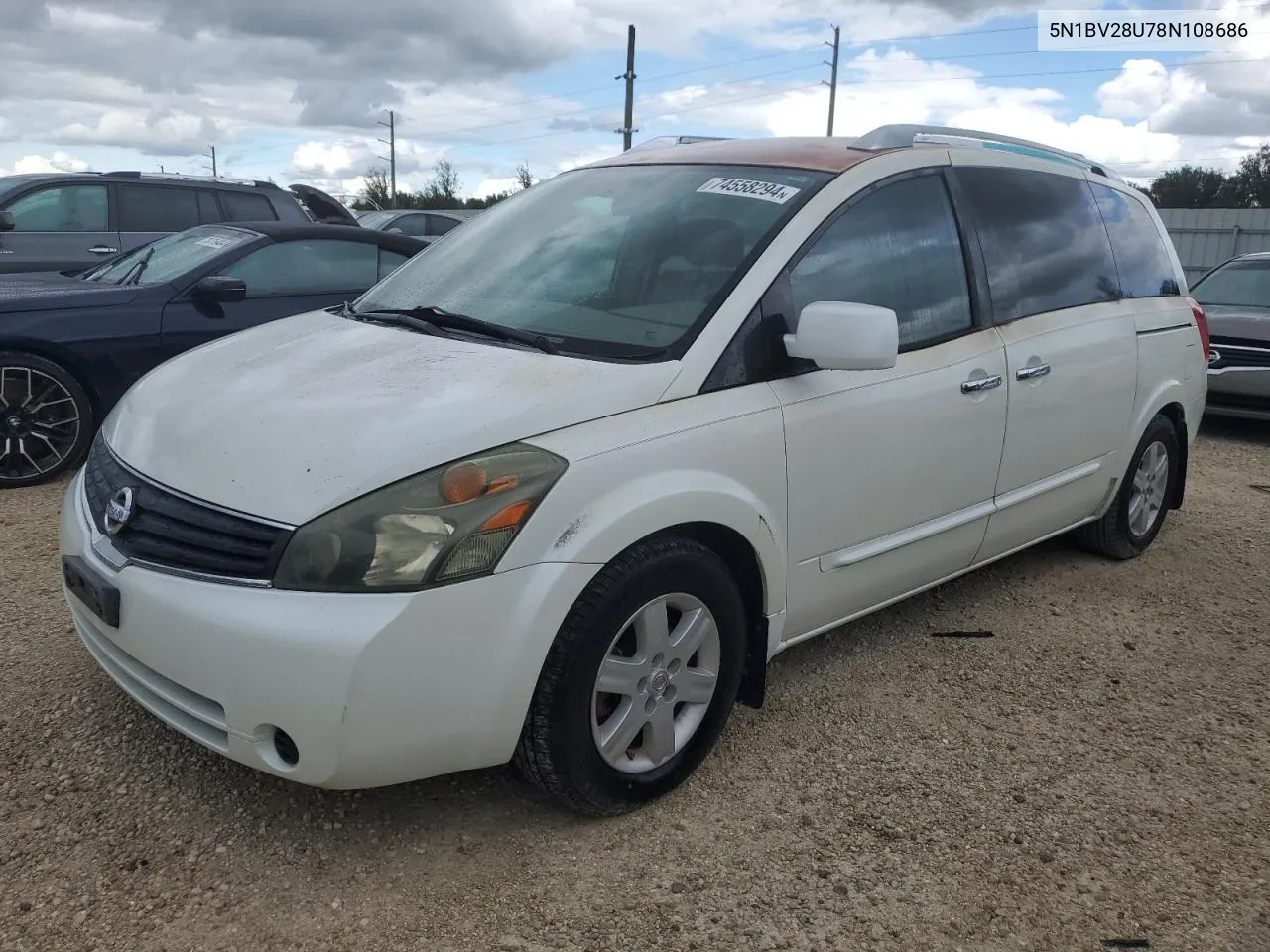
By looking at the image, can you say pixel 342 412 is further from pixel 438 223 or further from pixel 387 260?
pixel 438 223

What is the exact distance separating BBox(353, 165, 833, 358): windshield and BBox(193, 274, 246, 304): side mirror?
2248mm

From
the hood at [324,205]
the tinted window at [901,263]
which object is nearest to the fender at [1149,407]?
the tinted window at [901,263]

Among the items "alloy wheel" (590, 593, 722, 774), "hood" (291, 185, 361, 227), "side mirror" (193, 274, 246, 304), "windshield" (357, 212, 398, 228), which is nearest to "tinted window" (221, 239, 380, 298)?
"side mirror" (193, 274, 246, 304)

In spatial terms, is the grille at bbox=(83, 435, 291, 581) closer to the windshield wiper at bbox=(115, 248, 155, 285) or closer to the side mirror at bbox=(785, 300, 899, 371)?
the side mirror at bbox=(785, 300, 899, 371)

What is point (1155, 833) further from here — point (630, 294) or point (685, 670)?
point (630, 294)

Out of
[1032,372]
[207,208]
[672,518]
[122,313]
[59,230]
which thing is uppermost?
[207,208]

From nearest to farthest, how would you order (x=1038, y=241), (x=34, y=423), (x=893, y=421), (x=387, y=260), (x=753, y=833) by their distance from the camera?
(x=753, y=833)
(x=893, y=421)
(x=1038, y=241)
(x=34, y=423)
(x=387, y=260)

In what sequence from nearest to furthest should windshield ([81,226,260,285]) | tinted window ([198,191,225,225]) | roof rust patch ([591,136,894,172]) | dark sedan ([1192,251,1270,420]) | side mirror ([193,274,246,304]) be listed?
roof rust patch ([591,136,894,172]) → side mirror ([193,274,246,304]) → windshield ([81,226,260,285]) → dark sedan ([1192,251,1270,420]) → tinted window ([198,191,225,225])

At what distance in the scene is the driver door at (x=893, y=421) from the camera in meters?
2.95

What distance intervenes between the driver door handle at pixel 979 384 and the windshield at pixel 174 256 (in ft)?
14.3

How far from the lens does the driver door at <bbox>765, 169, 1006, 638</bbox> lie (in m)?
2.95

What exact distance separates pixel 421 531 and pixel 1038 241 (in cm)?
273

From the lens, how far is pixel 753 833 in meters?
2.64

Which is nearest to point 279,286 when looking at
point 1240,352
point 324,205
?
point 324,205
